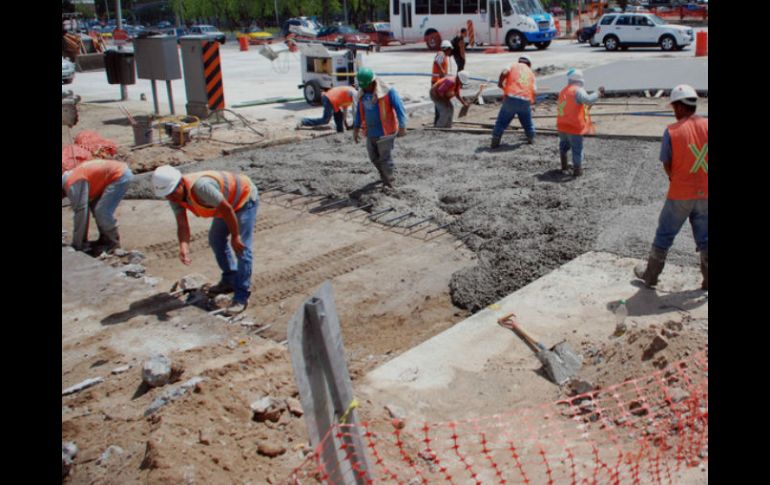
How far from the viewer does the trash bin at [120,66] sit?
57.5 feet

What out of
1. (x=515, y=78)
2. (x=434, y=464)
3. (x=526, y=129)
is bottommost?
(x=434, y=464)

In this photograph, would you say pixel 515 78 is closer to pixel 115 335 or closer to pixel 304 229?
pixel 304 229

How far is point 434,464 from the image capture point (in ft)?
13.0

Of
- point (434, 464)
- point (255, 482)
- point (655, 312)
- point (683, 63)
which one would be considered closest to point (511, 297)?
point (655, 312)

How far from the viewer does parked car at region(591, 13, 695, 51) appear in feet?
91.6

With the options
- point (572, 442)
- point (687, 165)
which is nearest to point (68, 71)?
point (687, 165)

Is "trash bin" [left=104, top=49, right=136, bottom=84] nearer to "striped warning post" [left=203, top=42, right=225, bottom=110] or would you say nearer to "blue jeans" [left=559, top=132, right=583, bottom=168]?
"striped warning post" [left=203, top=42, right=225, bottom=110]

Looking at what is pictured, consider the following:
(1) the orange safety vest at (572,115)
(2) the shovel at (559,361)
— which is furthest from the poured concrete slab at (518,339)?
(1) the orange safety vest at (572,115)

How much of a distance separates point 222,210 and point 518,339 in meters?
2.60

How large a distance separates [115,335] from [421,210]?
4.36 meters

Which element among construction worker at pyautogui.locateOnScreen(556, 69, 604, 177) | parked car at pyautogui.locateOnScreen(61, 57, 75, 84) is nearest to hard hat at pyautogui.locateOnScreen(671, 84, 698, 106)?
construction worker at pyautogui.locateOnScreen(556, 69, 604, 177)

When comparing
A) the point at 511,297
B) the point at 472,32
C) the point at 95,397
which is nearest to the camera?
the point at 95,397

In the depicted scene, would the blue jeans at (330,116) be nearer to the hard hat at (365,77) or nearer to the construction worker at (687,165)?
the hard hat at (365,77)

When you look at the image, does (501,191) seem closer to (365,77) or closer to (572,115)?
(572,115)
